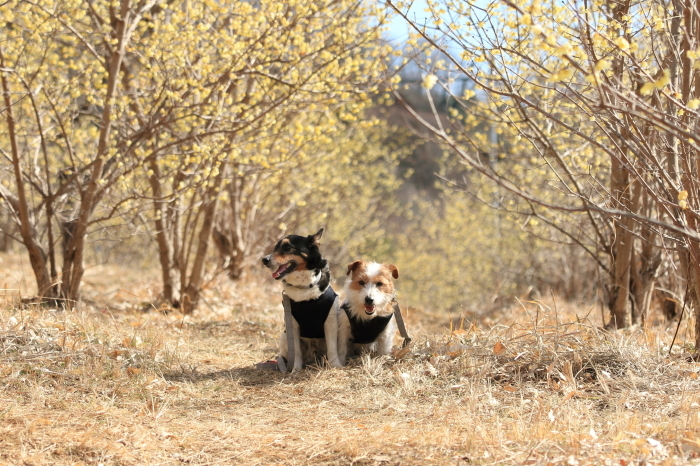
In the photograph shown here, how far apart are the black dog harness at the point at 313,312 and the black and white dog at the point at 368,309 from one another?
0.44 ft

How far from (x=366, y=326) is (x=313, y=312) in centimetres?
43

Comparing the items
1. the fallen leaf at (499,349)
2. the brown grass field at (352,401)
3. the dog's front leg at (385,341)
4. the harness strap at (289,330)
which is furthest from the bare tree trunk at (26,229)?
the fallen leaf at (499,349)

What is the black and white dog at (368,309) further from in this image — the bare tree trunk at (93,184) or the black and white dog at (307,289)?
the bare tree trunk at (93,184)

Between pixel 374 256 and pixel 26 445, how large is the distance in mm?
15635

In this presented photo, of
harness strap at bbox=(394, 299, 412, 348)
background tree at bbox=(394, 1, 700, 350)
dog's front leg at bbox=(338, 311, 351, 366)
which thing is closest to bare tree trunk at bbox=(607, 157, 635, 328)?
background tree at bbox=(394, 1, 700, 350)

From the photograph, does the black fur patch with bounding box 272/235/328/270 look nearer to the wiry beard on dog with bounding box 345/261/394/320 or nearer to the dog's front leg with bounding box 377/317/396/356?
the wiry beard on dog with bounding box 345/261/394/320

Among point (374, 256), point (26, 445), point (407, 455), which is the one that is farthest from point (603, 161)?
point (374, 256)

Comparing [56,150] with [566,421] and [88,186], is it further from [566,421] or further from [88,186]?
[566,421]

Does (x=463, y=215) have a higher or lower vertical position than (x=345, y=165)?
lower

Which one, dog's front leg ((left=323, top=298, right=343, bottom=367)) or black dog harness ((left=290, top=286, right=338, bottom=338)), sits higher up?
black dog harness ((left=290, top=286, right=338, bottom=338))

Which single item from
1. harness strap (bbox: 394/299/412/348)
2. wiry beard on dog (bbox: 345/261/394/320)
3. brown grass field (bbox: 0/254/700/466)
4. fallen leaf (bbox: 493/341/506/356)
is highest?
wiry beard on dog (bbox: 345/261/394/320)

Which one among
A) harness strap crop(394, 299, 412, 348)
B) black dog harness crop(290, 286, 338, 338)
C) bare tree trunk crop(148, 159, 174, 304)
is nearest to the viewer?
black dog harness crop(290, 286, 338, 338)

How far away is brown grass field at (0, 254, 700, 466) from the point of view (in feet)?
10.5

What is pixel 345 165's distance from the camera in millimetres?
13492
